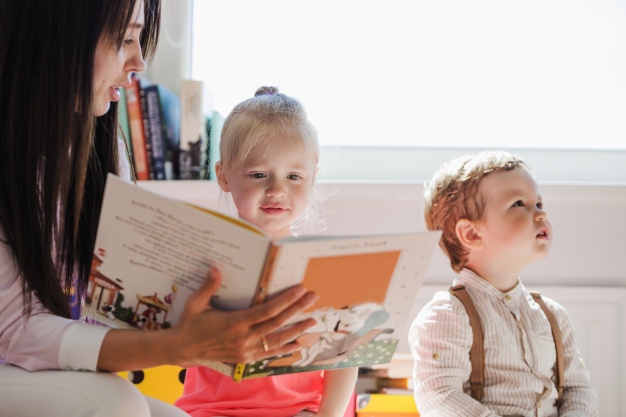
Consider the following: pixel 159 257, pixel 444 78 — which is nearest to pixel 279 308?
pixel 159 257

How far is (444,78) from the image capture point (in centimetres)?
203

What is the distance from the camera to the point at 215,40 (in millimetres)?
2080

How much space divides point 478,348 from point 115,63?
2.60ft

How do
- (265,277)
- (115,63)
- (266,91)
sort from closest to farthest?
(265,277) → (115,63) → (266,91)

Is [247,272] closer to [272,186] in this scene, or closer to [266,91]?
[272,186]

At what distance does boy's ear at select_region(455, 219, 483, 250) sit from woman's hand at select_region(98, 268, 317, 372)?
0.58 metres

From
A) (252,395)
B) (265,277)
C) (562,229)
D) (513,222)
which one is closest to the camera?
(265,277)

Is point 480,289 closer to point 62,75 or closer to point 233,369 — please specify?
point 233,369

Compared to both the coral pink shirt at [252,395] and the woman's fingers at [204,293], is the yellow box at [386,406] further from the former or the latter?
the woman's fingers at [204,293]

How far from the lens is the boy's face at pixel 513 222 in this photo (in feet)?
4.56

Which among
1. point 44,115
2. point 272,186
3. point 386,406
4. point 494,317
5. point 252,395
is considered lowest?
point 386,406

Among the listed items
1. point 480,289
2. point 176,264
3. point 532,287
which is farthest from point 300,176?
point 532,287

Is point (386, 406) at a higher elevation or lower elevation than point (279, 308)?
lower

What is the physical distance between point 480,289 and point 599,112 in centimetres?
86
